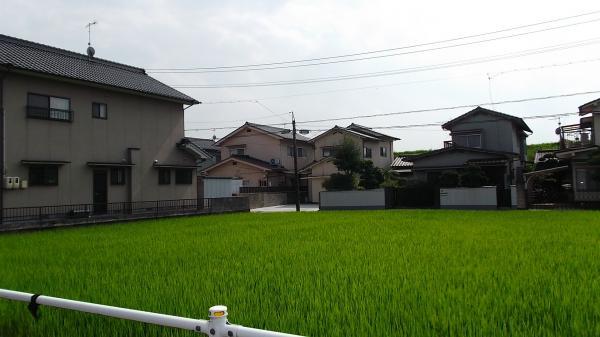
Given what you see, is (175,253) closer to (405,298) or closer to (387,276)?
(387,276)

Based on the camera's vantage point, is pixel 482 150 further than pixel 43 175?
Yes

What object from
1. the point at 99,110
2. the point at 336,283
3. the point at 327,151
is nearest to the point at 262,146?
the point at 327,151

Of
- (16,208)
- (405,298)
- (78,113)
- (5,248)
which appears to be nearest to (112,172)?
(78,113)

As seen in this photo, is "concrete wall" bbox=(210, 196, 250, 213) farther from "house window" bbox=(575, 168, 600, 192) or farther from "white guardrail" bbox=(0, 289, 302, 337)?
"white guardrail" bbox=(0, 289, 302, 337)

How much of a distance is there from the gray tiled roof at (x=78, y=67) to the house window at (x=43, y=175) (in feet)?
11.7

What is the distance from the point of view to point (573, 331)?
3385 mm

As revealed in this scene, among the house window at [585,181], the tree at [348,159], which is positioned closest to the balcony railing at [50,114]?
the tree at [348,159]

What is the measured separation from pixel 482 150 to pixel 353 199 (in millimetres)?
8594

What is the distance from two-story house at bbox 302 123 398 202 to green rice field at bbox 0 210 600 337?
2499 centimetres

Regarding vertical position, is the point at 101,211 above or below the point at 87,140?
below

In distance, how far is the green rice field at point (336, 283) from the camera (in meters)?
3.77

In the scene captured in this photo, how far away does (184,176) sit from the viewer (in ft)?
76.0

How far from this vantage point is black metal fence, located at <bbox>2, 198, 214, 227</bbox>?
15561 millimetres

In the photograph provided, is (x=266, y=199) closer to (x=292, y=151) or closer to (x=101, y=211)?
(x=292, y=151)
